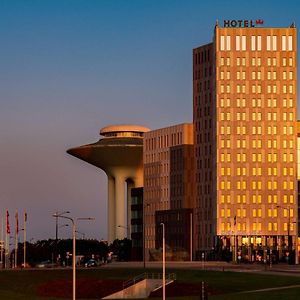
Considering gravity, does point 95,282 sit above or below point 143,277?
below

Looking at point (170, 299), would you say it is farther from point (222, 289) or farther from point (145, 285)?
point (145, 285)

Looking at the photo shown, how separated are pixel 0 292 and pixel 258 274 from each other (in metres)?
37.1

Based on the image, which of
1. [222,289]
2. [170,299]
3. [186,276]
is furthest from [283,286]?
[186,276]

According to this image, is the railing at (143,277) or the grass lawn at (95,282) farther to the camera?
the railing at (143,277)

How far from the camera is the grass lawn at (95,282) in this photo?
127062 millimetres

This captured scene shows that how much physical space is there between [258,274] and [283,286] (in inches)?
964

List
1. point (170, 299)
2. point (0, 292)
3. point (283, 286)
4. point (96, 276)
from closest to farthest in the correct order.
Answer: point (170, 299)
point (283, 286)
point (0, 292)
point (96, 276)

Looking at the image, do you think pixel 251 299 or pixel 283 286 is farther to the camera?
pixel 283 286

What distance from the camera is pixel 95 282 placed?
15125 centimetres

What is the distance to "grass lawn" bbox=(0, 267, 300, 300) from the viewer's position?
12706 centimetres

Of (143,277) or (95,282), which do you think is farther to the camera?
(143,277)

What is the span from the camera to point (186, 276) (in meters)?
150

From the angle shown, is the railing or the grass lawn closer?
the grass lawn

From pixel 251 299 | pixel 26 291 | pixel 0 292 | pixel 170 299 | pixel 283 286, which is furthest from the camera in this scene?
pixel 26 291
